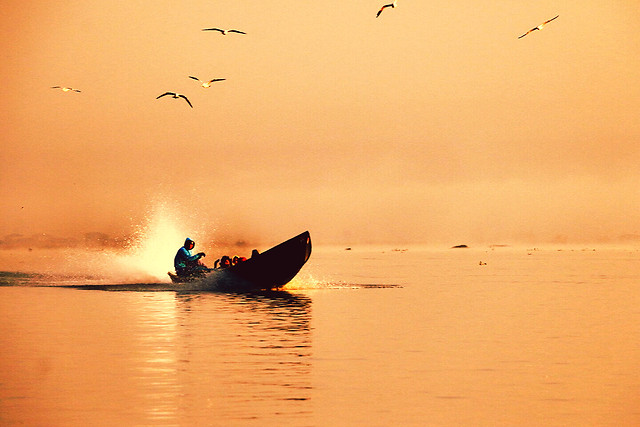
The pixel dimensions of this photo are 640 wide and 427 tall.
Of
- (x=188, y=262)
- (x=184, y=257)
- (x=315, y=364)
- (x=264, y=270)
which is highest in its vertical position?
(x=184, y=257)

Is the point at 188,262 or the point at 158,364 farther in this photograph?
the point at 188,262

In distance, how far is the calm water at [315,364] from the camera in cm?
1588

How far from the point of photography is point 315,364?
21234 mm

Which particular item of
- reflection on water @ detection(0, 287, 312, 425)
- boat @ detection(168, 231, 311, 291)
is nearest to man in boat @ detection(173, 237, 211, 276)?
boat @ detection(168, 231, 311, 291)

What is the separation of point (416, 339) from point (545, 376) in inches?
290

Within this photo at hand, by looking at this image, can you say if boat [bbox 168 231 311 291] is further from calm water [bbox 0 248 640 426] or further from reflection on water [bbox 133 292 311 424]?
reflection on water [bbox 133 292 311 424]

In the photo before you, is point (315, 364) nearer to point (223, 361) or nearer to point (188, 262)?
point (223, 361)

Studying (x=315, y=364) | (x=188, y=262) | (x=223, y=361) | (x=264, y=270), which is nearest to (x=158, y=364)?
(x=223, y=361)

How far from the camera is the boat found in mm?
43656

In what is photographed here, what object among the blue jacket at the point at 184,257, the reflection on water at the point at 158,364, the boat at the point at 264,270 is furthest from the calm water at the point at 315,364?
the blue jacket at the point at 184,257

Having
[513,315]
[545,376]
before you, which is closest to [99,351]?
[545,376]

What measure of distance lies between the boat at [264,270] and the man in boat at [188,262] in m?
0.22

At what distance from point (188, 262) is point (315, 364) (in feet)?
81.6

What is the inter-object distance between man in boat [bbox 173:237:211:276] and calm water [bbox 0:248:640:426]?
5.20 metres
